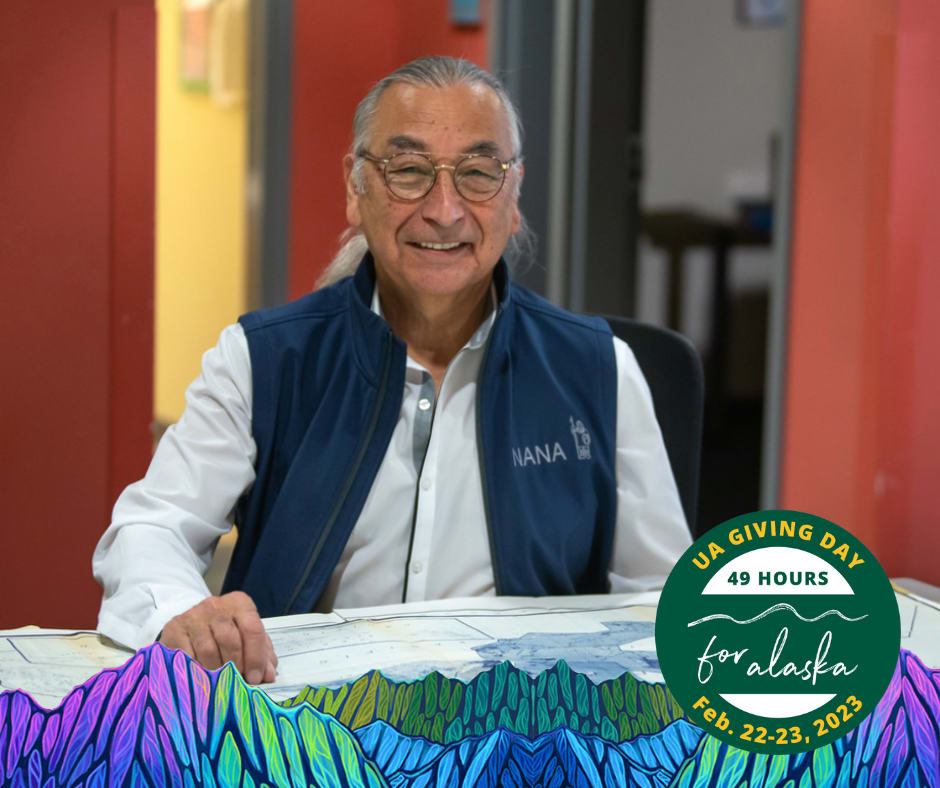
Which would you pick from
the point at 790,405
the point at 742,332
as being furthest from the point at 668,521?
the point at 742,332

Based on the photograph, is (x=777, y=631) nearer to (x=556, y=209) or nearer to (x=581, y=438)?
(x=581, y=438)

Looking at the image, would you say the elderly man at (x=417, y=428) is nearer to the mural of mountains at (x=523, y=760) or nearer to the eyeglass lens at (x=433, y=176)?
the eyeglass lens at (x=433, y=176)

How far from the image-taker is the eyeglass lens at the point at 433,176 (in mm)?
1351

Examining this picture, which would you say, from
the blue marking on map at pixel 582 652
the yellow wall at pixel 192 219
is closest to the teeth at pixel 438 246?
the blue marking on map at pixel 582 652

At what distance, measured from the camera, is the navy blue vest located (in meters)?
1.35

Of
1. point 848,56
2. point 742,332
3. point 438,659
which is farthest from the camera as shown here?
point 742,332

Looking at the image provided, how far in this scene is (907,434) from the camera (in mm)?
2459

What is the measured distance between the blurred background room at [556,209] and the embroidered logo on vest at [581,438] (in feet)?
3.21

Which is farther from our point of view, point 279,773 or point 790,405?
point 790,405

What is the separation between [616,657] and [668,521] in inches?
A: 18.9

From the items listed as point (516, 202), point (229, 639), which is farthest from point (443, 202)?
point (229, 639)

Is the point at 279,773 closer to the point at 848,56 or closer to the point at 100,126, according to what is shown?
the point at 100,126

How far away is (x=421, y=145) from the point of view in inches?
52.8

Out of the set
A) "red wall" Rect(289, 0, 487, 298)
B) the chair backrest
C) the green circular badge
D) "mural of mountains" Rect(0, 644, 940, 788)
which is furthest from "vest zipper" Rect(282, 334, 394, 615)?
"red wall" Rect(289, 0, 487, 298)
